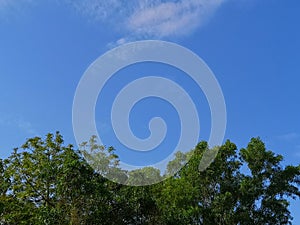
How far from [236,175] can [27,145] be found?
29.3 feet

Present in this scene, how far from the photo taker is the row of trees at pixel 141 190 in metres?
14.6

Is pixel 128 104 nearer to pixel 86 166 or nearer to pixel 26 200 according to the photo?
pixel 86 166

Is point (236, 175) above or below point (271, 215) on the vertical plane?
above

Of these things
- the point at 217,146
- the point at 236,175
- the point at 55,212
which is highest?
the point at 217,146

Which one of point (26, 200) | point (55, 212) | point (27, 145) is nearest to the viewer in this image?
point (55, 212)

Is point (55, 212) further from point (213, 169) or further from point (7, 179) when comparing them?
point (213, 169)

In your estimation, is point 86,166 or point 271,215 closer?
point 86,166

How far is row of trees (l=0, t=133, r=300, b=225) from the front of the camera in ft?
48.1

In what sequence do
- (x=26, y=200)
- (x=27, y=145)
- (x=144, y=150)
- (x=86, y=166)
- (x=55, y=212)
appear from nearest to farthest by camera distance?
(x=144, y=150)
(x=55, y=212)
(x=86, y=166)
(x=26, y=200)
(x=27, y=145)

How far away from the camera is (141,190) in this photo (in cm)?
1550

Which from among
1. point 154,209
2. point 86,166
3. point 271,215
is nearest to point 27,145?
point 86,166

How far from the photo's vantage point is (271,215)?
18156 mm

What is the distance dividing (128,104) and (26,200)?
269 inches

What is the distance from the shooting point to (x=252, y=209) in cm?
1822
